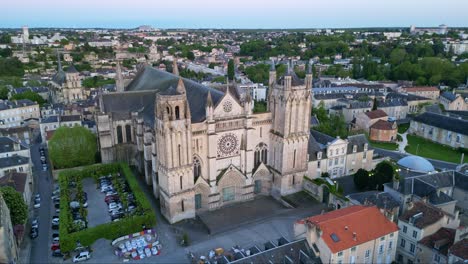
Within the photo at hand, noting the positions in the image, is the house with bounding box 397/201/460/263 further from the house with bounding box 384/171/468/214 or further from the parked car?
the parked car

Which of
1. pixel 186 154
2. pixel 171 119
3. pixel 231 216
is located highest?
pixel 171 119

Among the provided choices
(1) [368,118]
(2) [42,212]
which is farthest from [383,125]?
(2) [42,212]

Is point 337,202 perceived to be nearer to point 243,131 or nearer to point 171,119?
point 243,131

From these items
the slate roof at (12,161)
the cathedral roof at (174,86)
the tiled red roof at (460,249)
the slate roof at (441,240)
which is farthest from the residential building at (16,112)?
the tiled red roof at (460,249)

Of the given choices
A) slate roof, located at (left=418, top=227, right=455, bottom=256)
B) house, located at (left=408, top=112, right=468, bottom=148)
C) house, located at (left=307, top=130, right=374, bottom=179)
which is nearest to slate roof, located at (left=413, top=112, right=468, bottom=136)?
house, located at (left=408, top=112, right=468, bottom=148)

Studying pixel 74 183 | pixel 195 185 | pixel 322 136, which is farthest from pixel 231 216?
pixel 74 183
